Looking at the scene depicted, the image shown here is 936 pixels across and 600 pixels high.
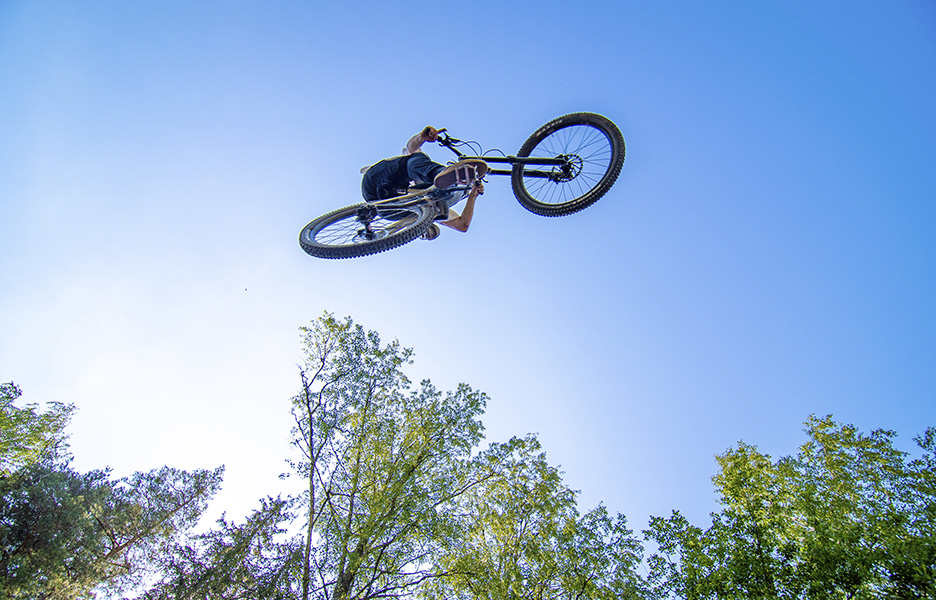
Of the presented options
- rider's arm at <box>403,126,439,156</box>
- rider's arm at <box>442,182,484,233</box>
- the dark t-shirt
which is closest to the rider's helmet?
rider's arm at <box>442,182,484,233</box>

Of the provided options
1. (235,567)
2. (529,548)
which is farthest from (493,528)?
(235,567)

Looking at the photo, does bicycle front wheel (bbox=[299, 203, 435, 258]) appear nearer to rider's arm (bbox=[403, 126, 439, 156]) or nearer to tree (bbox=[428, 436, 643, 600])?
rider's arm (bbox=[403, 126, 439, 156])

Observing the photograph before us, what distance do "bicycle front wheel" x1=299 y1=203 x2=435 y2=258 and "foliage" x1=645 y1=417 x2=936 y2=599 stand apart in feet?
27.7

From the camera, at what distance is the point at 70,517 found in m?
12.5

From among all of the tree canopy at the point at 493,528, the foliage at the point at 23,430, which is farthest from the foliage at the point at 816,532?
the foliage at the point at 23,430

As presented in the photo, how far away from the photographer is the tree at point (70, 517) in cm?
1155

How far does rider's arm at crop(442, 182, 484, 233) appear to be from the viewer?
6422mm

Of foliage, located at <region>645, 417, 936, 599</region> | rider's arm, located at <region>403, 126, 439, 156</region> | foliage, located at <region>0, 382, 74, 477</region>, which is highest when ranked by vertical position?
rider's arm, located at <region>403, 126, 439, 156</region>

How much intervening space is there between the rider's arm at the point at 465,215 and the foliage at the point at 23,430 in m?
14.2

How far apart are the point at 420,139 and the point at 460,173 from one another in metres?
1.00

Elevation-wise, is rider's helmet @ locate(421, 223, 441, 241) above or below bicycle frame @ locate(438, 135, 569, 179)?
below

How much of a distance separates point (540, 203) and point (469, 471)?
21.0 ft

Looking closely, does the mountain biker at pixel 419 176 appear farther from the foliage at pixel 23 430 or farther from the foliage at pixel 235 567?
the foliage at pixel 23 430

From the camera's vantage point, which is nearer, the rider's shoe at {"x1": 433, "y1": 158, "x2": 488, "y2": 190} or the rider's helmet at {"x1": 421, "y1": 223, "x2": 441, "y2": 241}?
the rider's shoe at {"x1": 433, "y1": 158, "x2": 488, "y2": 190}
